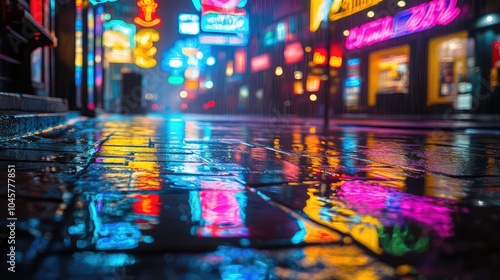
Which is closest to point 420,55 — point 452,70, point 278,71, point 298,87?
point 452,70

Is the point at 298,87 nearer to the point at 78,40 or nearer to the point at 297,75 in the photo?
the point at 297,75

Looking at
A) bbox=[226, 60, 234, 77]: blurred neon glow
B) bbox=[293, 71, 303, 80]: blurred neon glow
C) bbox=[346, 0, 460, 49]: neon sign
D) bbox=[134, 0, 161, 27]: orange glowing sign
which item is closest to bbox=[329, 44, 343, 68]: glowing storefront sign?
bbox=[346, 0, 460, 49]: neon sign

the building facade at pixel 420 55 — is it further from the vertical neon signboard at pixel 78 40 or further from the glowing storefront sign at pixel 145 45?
the glowing storefront sign at pixel 145 45

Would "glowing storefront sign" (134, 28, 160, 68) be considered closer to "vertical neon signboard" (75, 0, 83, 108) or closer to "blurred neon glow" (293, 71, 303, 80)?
"vertical neon signboard" (75, 0, 83, 108)

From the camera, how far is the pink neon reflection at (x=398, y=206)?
1594 mm

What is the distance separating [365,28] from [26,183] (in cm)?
2147

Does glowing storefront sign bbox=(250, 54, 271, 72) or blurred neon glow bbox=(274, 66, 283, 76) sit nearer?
blurred neon glow bbox=(274, 66, 283, 76)

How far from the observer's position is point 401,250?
4.15 ft

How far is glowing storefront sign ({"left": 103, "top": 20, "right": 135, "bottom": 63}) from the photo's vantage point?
23361 mm

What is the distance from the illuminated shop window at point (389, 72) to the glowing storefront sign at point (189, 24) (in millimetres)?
9186

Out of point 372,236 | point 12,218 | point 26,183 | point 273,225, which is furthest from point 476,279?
point 26,183

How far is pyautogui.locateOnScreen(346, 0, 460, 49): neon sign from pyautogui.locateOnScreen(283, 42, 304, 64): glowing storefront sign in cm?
771

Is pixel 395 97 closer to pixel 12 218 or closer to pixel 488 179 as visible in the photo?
pixel 488 179

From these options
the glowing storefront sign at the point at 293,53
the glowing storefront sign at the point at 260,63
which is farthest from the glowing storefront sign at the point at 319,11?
the glowing storefront sign at the point at 260,63
